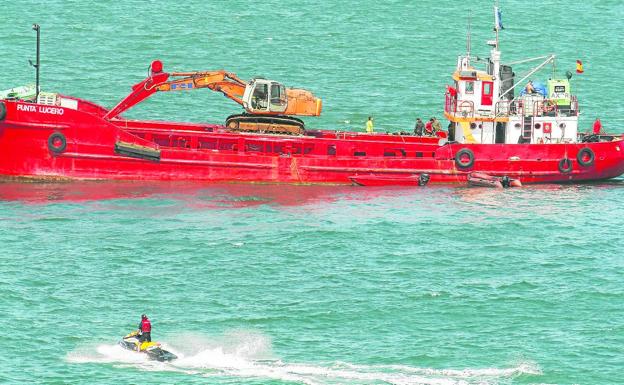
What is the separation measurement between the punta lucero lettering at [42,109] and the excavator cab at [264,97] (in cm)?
762

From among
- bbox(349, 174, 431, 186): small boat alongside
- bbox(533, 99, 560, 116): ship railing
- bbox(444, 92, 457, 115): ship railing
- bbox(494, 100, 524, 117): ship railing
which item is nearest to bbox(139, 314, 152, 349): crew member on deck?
bbox(349, 174, 431, 186): small boat alongside

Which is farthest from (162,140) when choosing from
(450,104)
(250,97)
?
(450,104)

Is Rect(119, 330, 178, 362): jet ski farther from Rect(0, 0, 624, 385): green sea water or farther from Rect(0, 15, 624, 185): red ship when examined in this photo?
Rect(0, 15, 624, 185): red ship

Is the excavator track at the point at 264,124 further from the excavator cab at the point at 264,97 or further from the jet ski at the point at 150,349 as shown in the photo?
the jet ski at the point at 150,349

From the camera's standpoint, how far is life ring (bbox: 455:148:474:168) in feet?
198

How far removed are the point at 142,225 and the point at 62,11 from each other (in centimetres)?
4251

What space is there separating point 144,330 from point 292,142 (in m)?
21.4

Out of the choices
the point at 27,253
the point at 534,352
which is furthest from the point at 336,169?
the point at 534,352

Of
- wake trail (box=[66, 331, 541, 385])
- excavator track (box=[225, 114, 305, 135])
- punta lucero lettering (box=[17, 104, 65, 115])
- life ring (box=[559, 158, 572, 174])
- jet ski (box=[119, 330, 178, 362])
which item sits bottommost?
wake trail (box=[66, 331, 541, 385])

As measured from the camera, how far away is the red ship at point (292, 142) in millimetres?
58531

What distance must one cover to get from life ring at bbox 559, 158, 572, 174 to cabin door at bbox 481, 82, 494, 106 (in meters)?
3.92

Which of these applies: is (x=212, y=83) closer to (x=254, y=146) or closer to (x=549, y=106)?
(x=254, y=146)

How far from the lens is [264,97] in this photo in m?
60.2

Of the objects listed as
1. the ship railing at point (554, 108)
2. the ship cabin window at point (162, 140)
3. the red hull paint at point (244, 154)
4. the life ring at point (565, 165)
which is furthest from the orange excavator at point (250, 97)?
the life ring at point (565, 165)
